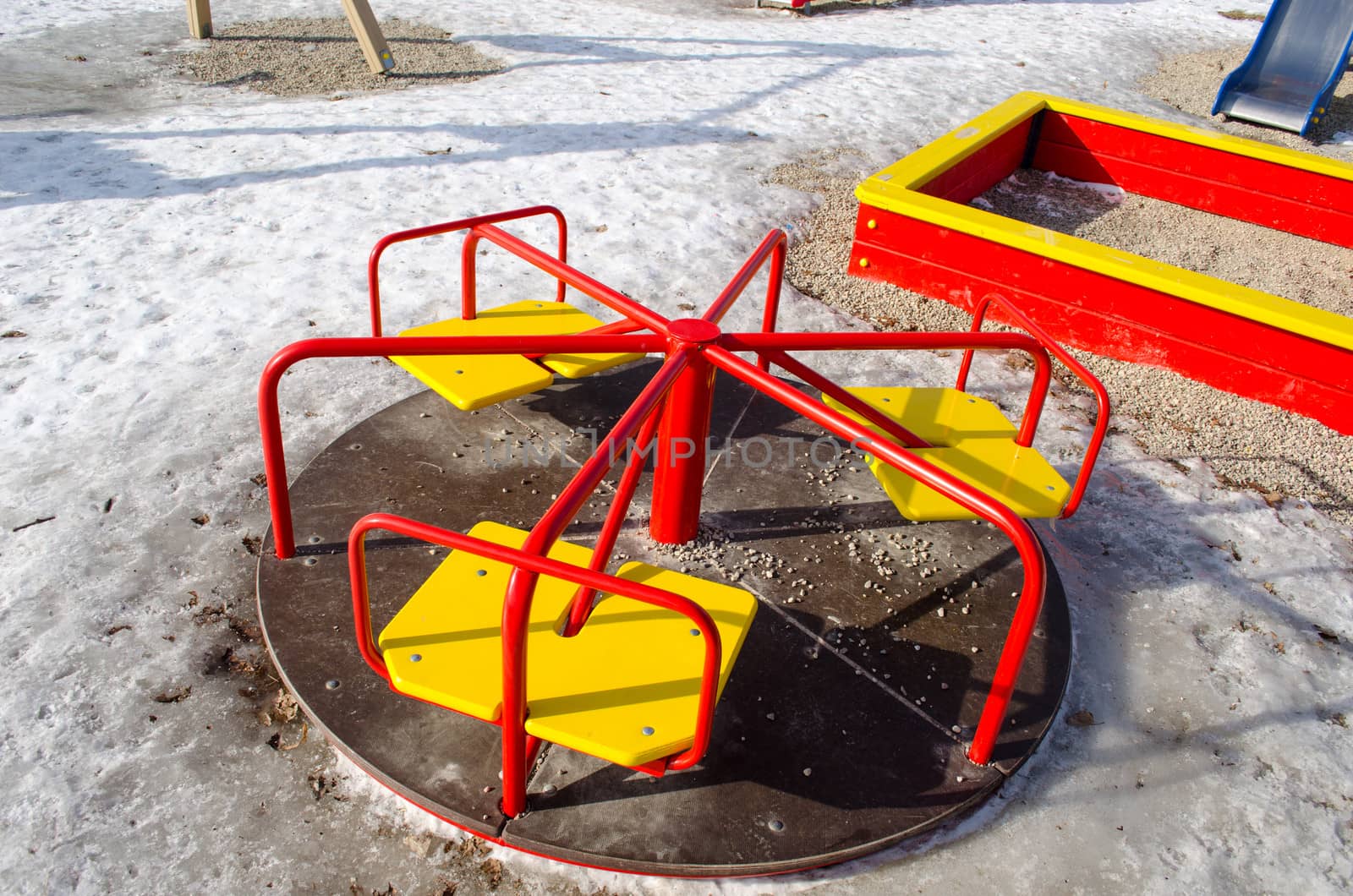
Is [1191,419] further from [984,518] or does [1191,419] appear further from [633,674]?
[633,674]

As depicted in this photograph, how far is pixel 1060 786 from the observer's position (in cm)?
285

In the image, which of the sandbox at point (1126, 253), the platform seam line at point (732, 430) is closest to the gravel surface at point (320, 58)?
the sandbox at point (1126, 253)

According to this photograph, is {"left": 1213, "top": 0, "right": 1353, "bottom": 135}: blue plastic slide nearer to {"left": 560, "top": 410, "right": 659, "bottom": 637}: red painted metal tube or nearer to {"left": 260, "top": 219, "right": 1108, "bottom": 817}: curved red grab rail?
{"left": 260, "top": 219, "right": 1108, "bottom": 817}: curved red grab rail

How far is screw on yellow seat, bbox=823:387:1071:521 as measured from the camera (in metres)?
3.18

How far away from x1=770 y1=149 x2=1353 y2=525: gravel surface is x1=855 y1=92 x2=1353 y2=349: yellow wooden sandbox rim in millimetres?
434

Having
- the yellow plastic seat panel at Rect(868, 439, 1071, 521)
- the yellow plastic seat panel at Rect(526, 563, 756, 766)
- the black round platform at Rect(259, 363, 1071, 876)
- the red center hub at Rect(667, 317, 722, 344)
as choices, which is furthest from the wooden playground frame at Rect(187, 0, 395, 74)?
the yellow plastic seat panel at Rect(526, 563, 756, 766)

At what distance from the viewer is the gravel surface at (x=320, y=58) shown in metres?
8.24

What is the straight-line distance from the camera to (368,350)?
9.93ft

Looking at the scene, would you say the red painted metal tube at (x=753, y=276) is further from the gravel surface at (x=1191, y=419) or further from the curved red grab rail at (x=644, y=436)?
the gravel surface at (x=1191, y=419)

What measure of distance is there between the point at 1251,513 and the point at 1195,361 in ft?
3.60

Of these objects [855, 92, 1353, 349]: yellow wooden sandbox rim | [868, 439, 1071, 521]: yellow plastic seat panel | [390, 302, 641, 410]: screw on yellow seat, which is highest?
[855, 92, 1353, 349]: yellow wooden sandbox rim

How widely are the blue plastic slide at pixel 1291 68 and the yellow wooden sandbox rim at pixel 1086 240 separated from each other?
9.45ft

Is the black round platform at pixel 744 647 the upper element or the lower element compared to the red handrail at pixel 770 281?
lower

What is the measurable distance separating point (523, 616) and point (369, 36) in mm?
7753
